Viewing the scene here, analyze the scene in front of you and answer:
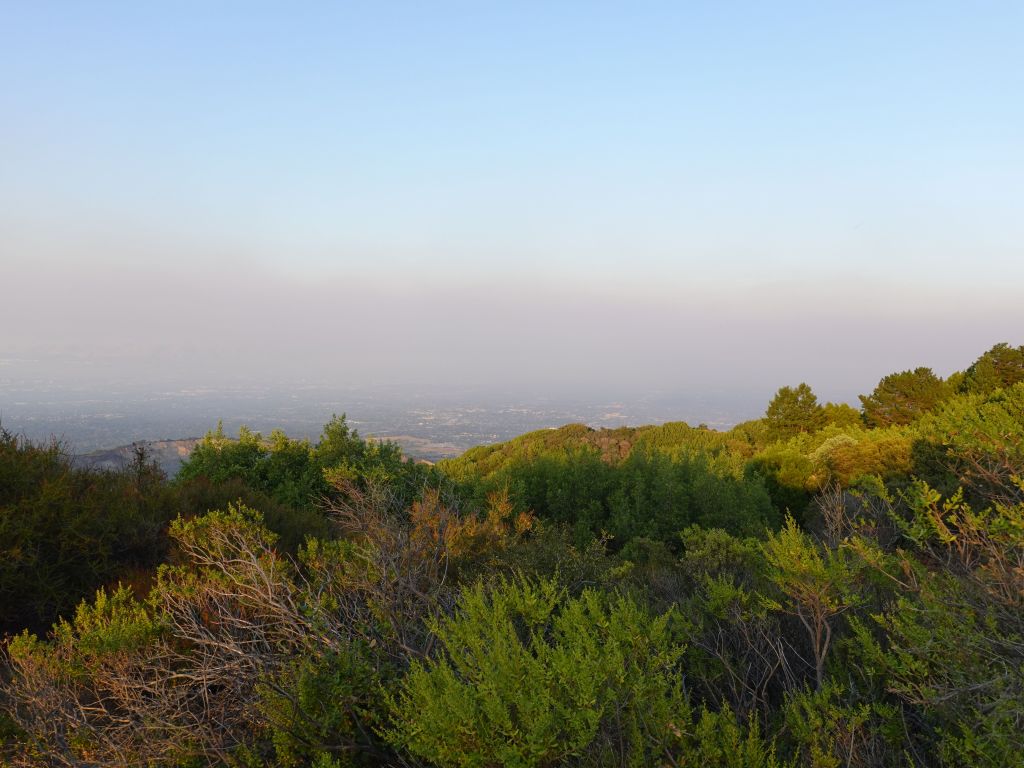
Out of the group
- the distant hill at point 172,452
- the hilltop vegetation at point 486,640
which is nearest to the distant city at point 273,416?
the distant hill at point 172,452

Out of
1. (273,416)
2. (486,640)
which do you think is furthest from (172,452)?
(273,416)

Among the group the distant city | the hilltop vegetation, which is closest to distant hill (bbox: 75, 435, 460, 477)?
the distant city

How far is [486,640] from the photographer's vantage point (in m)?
4.03

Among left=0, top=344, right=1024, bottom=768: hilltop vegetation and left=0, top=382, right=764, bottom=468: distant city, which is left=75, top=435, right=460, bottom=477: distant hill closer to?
left=0, top=382, right=764, bottom=468: distant city

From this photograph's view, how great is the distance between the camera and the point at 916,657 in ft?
13.5

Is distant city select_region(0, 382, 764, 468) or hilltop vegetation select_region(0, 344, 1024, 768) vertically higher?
hilltop vegetation select_region(0, 344, 1024, 768)

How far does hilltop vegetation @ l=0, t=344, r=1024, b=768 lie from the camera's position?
→ 330 cm

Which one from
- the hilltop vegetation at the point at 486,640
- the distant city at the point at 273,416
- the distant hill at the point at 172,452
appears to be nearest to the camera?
the hilltop vegetation at the point at 486,640

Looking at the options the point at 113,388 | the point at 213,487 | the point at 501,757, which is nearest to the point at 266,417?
the point at 213,487

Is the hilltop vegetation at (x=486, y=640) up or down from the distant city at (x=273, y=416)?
up

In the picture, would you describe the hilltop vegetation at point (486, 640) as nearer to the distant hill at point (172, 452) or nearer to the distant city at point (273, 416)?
the distant hill at point (172, 452)

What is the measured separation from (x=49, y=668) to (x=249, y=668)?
161 cm

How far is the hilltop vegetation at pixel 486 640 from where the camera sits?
10.8ft

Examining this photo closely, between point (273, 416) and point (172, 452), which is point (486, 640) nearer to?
point (172, 452)
